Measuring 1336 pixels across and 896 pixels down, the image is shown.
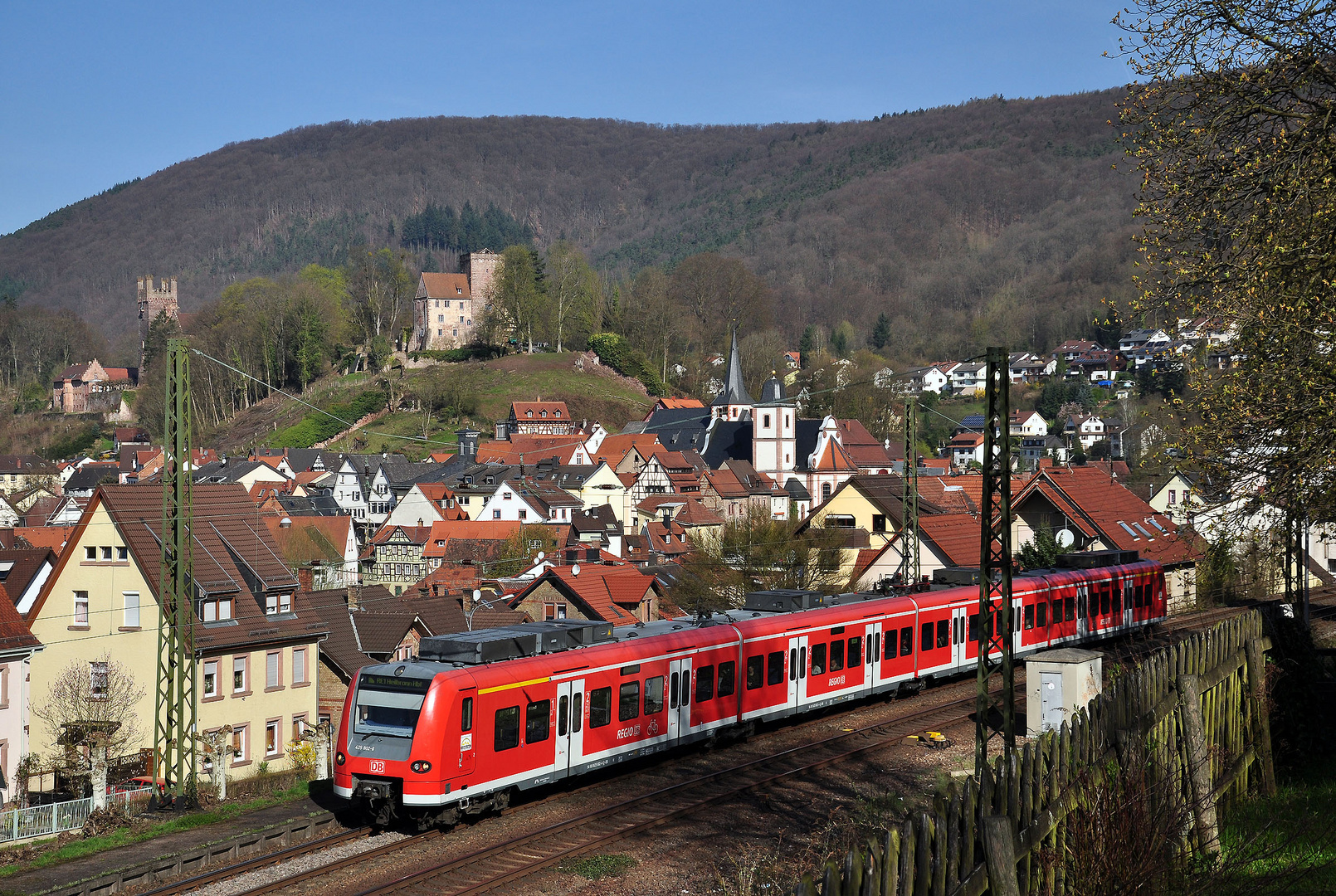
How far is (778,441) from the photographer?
116000mm

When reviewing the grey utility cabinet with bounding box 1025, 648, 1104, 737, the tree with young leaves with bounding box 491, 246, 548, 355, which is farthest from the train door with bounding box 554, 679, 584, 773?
the tree with young leaves with bounding box 491, 246, 548, 355

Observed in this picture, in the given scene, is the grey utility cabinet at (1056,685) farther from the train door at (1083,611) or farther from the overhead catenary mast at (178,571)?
the train door at (1083,611)

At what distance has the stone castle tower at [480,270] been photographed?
163 m

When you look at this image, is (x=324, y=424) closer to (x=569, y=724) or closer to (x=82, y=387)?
(x=82, y=387)

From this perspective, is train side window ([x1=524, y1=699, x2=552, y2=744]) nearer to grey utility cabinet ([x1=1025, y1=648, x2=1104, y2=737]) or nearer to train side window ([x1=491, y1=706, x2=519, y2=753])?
train side window ([x1=491, y1=706, x2=519, y2=753])

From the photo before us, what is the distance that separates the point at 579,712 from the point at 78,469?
11937cm

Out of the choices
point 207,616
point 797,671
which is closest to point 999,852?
point 797,671

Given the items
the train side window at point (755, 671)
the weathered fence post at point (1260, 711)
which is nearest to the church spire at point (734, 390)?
the train side window at point (755, 671)

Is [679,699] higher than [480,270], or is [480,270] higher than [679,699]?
[480,270]

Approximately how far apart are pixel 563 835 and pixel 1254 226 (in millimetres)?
10093

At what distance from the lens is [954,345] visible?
183 meters

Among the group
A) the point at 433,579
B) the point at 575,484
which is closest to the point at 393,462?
the point at 575,484

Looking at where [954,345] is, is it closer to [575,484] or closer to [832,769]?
[575,484]

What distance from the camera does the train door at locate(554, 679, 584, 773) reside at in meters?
16.6
